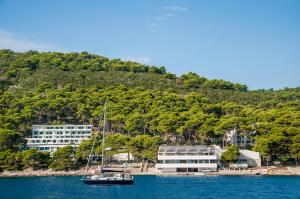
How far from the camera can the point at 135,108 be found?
10056cm

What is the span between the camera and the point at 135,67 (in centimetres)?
14462

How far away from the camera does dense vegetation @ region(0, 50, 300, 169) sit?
267ft

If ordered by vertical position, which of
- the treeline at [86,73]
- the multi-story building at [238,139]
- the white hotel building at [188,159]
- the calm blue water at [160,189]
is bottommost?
the calm blue water at [160,189]

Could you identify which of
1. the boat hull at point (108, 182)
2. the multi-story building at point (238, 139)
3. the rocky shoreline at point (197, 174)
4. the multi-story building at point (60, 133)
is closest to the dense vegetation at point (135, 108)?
the rocky shoreline at point (197, 174)

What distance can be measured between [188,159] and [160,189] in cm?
2441

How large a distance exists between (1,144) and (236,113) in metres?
47.6

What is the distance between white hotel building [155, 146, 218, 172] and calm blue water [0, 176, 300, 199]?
1222cm

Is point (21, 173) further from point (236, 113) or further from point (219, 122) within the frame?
point (236, 113)

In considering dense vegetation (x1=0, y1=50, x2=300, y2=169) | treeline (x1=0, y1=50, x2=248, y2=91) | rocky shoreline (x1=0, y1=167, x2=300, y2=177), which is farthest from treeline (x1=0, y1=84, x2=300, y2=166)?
treeline (x1=0, y1=50, x2=248, y2=91)

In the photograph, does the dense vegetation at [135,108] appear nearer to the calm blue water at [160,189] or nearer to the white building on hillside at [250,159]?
the white building on hillside at [250,159]

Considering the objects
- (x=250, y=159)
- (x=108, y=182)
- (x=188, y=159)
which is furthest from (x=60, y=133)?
(x=250, y=159)

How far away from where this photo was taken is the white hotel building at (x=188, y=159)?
78062 millimetres

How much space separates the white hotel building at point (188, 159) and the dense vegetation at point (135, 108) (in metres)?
2.82

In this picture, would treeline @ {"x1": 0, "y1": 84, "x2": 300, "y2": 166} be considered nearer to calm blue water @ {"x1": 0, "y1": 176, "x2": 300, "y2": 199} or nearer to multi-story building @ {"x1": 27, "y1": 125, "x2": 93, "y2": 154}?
multi-story building @ {"x1": 27, "y1": 125, "x2": 93, "y2": 154}
